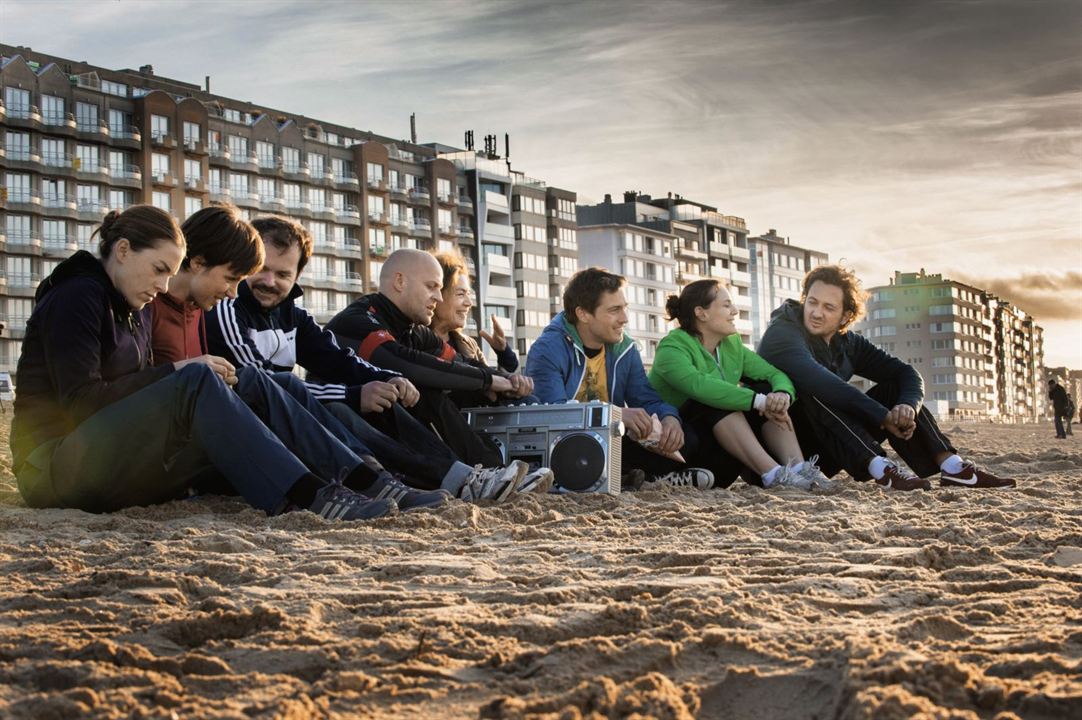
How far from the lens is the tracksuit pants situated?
23.2 ft

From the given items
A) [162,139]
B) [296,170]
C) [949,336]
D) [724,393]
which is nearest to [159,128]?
[162,139]

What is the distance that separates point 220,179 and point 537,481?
58135 millimetres

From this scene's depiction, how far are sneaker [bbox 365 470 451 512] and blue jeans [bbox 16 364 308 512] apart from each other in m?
0.41

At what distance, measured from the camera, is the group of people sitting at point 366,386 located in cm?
439

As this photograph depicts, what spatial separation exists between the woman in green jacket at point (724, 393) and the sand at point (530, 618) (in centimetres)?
241

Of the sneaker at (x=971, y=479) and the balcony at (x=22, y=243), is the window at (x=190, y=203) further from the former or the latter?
the sneaker at (x=971, y=479)

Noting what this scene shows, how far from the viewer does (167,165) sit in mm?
57469

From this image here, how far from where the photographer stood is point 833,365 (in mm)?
7621

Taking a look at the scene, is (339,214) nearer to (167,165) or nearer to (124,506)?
(167,165)

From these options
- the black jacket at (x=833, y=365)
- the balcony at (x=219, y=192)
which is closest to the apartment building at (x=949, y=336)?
the balcony at (x=219, y=192)

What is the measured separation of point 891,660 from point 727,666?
0.29 m

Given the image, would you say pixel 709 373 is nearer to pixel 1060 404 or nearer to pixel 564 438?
pixel 564 438

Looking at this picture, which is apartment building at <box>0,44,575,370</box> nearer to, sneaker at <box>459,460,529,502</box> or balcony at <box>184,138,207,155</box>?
balcony at <box>184,138,207,155</box>

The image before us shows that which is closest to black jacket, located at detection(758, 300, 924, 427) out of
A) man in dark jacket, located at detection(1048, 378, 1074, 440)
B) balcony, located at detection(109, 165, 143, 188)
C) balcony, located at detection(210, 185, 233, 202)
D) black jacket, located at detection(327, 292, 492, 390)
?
black jacket, located at detection(327, 292, 492, 390)
